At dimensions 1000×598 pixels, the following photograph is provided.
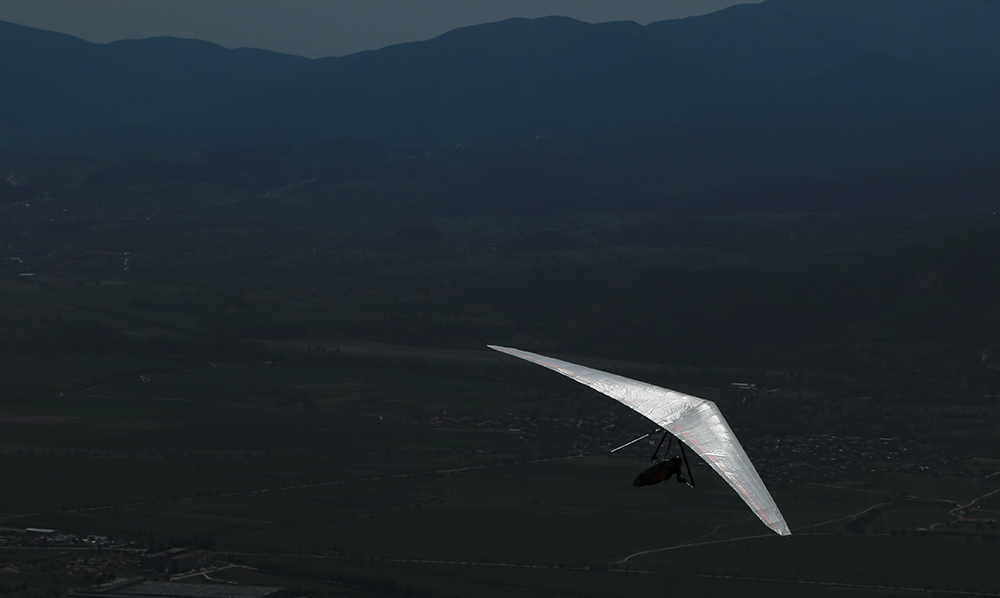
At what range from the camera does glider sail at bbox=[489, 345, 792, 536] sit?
120 feet

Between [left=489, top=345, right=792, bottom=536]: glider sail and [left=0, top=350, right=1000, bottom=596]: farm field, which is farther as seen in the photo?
[left=0, top=350, right=1000, bottom=596]: farm field

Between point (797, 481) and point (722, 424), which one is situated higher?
point (722, 424)

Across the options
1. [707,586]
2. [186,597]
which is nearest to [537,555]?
[707,586]

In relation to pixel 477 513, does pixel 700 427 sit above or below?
above

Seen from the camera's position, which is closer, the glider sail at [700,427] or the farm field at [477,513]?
the glider sail at [700,427]

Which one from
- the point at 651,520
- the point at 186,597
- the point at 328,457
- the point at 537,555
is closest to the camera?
the point at 186,597

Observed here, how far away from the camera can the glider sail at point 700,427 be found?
36469mm

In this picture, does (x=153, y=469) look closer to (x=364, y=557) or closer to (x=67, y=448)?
(x=67, y=448)

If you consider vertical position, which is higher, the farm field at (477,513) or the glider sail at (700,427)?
the glider sail at (700,427)

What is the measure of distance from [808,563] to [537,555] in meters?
26.3

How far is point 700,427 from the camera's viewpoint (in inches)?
1711

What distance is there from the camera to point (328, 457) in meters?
185

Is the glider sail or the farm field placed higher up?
the glider sail

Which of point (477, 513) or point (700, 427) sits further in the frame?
point (477, 513)
